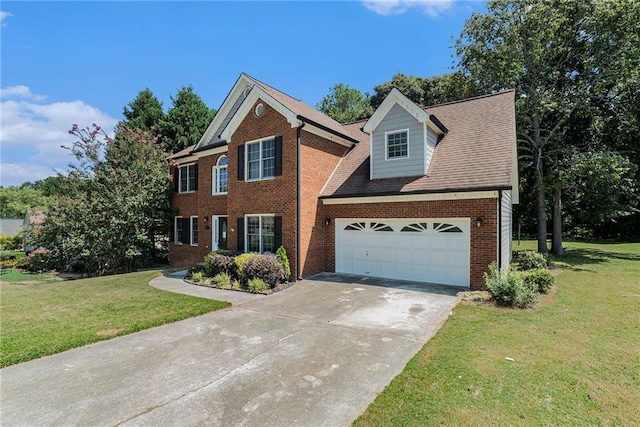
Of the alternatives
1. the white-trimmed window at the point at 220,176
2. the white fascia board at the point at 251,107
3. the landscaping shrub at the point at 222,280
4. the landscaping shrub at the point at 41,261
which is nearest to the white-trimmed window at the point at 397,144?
the white fascia board at the point at 251,107

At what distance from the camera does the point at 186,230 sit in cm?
1844

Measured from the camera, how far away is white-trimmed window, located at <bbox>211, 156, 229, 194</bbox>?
1617 cm

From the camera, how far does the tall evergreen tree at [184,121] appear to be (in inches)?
1189

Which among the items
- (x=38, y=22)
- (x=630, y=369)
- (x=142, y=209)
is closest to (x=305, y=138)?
(x=38, y=22)

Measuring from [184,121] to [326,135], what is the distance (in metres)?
22.9

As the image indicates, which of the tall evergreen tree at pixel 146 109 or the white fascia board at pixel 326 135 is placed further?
the tall evergreen tree at pixel 146 109

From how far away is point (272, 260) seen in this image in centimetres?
1136

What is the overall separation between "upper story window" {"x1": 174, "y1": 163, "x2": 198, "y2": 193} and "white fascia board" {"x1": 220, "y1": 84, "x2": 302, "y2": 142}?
509 centimetres

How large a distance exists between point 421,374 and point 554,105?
19.1 meters

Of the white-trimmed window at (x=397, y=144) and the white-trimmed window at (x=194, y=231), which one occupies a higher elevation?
the white-trimmed window at (x=397, y=144)

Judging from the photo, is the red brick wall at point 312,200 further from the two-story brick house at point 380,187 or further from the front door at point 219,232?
the front door at point 219,232

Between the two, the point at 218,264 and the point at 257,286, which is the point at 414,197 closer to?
the point at 257,286

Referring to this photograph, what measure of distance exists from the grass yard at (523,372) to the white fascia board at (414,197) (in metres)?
3.55

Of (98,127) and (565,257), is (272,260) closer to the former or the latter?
(98,127)
